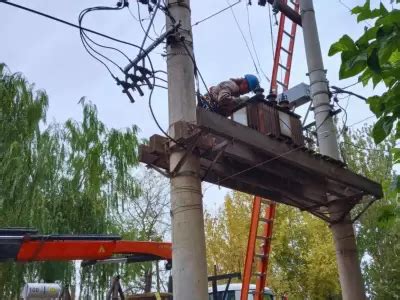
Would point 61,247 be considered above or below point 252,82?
below

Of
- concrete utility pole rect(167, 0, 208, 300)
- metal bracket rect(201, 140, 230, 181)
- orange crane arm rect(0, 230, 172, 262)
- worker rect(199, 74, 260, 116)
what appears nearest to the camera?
concrete utility pole rect(167, 0, 208, 300)

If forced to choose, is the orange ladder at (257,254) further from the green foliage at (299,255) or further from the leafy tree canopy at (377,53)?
the green foliage at (299,255)

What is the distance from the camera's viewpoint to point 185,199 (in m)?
4.64

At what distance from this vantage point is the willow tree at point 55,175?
1048 cm

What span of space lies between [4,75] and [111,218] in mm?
4768

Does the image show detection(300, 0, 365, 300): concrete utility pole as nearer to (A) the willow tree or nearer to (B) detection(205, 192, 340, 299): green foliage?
(A) the willow tree

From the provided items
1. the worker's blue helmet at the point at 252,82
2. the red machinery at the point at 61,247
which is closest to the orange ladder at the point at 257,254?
the red machinery at the point at 61,247

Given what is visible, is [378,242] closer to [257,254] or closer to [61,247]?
[257,254]

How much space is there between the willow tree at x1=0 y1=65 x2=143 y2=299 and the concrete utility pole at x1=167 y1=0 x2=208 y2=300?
267 inches

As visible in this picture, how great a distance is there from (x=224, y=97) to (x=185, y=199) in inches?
78.9

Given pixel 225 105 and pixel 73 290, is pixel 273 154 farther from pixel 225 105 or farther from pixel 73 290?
pixel 73 290

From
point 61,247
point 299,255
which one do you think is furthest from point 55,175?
point 299,255

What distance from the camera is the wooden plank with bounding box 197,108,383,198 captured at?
4777mm

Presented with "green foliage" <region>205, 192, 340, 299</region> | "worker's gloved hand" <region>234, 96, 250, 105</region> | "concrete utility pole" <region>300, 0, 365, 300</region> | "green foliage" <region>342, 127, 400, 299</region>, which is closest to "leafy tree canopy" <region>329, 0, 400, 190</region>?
"worker's gloved hand" <region>234, 96, 250, 105</region>
